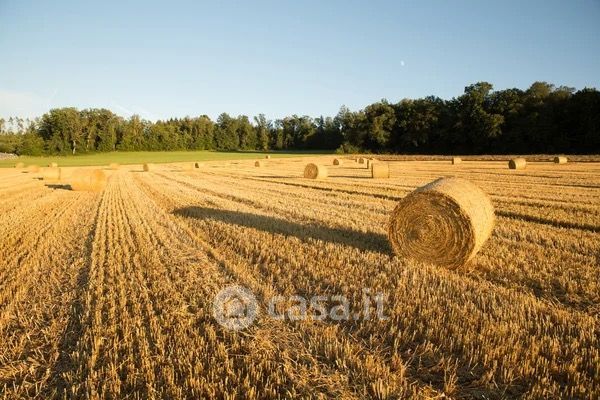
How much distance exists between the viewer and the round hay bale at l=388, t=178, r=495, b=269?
655cm

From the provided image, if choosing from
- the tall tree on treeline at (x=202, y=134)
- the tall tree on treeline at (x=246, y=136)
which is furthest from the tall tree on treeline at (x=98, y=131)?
the tall tree on treeline at (x=246, y=136)

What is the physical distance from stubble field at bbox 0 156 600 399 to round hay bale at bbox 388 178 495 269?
0.38 meters

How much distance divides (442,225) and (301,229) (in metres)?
3.40

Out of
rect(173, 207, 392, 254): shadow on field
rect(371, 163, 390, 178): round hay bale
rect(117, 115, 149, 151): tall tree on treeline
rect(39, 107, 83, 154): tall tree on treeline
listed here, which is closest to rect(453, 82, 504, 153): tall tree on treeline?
rect(371, 163, 390, 178): round hay bale

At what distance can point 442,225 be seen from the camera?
6844 mm

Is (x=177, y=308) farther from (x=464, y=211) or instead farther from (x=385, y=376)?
(x=464, y=211)

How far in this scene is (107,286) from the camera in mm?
5598

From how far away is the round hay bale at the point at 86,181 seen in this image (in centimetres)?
1891

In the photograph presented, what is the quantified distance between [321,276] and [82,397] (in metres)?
3.41

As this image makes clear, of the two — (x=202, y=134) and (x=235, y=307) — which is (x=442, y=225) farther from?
(x=202, y=134)

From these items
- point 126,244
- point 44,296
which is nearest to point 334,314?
point 44,296

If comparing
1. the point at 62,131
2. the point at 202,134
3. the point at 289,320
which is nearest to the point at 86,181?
the point at 289,320

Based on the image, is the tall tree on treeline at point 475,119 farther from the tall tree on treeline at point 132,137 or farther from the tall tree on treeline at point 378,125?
the tall tree on treeline at point 132,137

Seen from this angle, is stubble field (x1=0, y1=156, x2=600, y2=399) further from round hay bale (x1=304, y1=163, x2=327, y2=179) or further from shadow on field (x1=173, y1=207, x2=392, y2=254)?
round hay bale (x1=304, y1=163, x2=327, y2=179)
